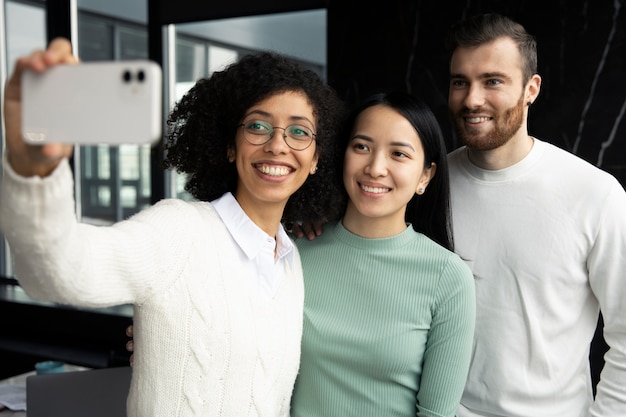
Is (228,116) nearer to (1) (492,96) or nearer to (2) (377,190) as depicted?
(2) (377,190)

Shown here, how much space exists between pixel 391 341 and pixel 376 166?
1.37 feet

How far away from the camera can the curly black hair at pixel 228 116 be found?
134 cm

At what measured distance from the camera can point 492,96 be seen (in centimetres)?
172

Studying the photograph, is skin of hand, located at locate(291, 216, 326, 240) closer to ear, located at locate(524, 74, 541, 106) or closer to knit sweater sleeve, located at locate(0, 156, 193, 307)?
knit sweater sleeve, located at locate(0, 156, 193, 307)

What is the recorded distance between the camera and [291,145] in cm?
130

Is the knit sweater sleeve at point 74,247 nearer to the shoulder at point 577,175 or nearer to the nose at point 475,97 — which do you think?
the nose at point 475,97

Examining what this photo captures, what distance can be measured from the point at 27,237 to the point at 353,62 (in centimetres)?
285

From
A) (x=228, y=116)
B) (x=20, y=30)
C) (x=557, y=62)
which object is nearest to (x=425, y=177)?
(x=228, y=116)

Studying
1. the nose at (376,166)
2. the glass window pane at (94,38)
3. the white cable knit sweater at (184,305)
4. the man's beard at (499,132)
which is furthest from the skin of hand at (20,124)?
the glass window pane at (94,38)

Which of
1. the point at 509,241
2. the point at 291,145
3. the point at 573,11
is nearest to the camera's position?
the point at 291,145

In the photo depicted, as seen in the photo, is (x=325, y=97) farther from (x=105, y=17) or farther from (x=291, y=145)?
(x=105, y=17)

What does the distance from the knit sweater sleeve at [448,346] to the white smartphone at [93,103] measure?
0.96m

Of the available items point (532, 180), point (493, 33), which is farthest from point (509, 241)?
point (493, 33)

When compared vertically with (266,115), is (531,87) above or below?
above
